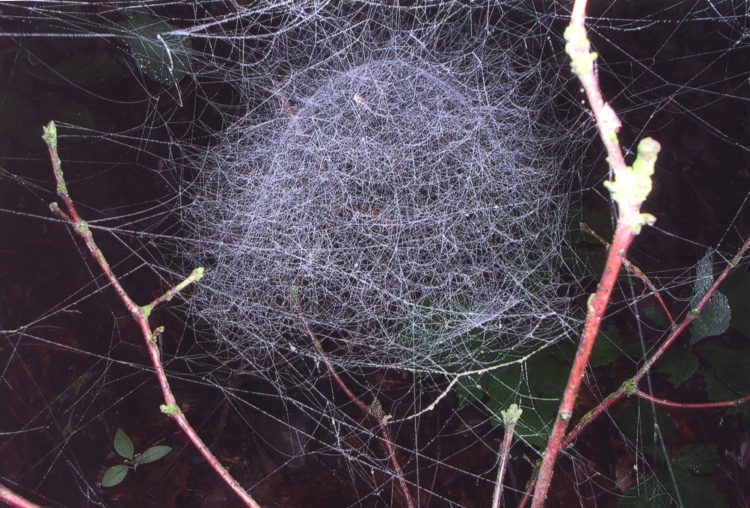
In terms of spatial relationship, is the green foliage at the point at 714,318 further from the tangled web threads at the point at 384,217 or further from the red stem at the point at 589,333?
the red stem at the point at 589,333

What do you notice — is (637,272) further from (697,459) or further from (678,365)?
(697,459)

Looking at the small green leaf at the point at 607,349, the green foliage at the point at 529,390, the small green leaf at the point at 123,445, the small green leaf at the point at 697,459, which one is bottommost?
the small green leaf at the point at 697,459

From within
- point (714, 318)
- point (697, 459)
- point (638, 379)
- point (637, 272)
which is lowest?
point (697, 459)

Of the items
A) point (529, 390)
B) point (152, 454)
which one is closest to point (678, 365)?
point (529, 390)

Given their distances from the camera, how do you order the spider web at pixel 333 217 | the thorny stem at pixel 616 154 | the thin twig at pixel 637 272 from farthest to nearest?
the spider web at pixel 333 217 < the thin twig at pixel 637 272 < the thorny stem at pixel 616 154

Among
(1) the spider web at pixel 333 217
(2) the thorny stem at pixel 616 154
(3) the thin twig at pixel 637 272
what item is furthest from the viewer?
(1) the spider web at pixel 333 217

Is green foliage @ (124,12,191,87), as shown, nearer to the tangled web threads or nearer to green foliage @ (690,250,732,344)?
the tangled web threads

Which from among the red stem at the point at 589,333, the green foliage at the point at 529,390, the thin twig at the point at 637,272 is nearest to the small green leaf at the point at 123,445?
the green foliage at the point at 529,390
